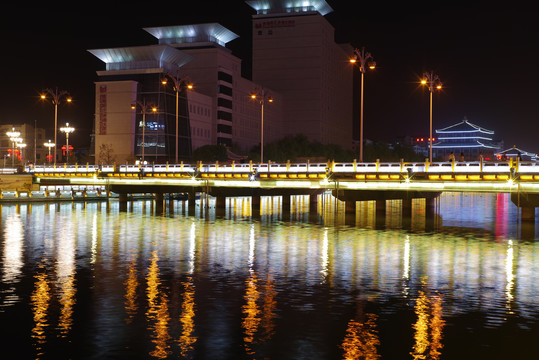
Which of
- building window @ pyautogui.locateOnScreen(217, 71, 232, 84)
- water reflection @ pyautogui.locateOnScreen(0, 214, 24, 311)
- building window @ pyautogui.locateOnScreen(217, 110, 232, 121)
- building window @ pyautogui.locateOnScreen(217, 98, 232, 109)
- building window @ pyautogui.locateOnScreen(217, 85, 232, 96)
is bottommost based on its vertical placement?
water reflection @ pyautogui.locateOnScreen(0, 214, 24, 311)

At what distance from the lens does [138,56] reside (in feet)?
511

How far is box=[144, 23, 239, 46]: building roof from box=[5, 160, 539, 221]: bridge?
317 feet

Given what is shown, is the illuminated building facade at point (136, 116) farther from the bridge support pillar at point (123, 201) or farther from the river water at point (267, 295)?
the river water at point (267, 295)

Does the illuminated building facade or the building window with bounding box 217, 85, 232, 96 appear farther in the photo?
the building window with bounding box 217, 85, 232, 96

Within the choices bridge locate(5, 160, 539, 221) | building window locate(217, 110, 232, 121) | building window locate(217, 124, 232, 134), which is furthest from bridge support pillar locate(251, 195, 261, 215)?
building window locate(217, 110, 232, 121)

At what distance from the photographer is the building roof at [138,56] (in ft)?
503

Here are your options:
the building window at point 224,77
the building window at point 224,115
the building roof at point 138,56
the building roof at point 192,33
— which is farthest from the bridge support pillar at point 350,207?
the building roof at point 192,33

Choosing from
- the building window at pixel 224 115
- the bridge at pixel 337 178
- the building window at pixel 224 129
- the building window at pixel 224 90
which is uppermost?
the building window at pixel 224 90

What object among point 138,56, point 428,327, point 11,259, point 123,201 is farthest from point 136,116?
point 428,327

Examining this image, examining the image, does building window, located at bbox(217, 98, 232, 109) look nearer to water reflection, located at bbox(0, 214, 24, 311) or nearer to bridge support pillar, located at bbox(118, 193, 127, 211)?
bridge support pillar, located at bbox(118, 193, 127, 211)

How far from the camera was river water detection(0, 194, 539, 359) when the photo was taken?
1944 centimetres

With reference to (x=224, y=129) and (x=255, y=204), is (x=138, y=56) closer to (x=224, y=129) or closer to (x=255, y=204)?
(x=224, y=129)

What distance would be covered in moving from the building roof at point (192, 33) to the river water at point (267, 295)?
442ft

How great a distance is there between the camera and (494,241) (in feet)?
161
